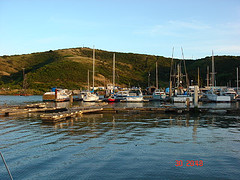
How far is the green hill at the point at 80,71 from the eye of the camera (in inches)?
4828

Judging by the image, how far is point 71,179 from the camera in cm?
1110

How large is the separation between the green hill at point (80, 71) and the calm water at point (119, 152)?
3695 inches

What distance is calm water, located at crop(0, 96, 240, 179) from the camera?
38.8 feet

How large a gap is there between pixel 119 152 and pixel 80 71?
121344mm

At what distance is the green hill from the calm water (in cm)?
9385

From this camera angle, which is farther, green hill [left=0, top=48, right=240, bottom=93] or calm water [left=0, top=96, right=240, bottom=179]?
green hill [left=0, top=48, right=240, bottom=93]

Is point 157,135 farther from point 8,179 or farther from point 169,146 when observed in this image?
point 8,179

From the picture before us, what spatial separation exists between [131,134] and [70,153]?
6530 millimetres

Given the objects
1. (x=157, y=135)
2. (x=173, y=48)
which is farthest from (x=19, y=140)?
(x=173, y=48)

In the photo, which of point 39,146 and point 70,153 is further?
point 39,146
